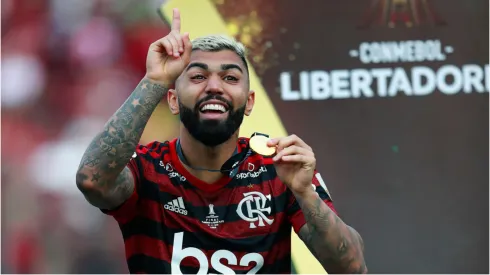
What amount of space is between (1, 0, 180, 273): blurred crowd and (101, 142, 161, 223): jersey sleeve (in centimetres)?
192

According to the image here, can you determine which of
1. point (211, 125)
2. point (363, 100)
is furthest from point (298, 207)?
point (363, 100)

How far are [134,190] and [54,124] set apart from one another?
225 centimetres

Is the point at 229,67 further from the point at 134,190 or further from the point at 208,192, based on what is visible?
the point at 134,190

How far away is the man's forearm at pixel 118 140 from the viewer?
262 cm

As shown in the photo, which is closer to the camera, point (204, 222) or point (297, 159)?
point (297, 159)

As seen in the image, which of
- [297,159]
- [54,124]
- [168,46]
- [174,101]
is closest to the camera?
[297,159]

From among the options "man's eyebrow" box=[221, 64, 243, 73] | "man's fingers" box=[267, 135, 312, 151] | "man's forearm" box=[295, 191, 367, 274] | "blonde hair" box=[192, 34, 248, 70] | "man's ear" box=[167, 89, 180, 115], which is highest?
"blonde hair" box=[192, 34, 248, 70]

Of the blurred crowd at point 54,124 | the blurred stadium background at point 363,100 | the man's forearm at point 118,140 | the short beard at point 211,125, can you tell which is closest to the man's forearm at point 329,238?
the short beard at point 211,125

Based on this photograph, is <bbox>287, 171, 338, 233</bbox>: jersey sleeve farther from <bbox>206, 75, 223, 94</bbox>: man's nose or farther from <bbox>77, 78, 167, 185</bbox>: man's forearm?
<bbox>77, 78, 167, 185</bbox>: man's forearm

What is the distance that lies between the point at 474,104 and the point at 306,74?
1020mm

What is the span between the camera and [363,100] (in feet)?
15.2

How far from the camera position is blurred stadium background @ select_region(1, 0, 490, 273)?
181 inches

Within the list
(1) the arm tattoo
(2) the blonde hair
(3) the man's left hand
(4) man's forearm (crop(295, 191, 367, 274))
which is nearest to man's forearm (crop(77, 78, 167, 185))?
(1) the arm tattoo

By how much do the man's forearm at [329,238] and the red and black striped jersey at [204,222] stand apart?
0.37 ft
